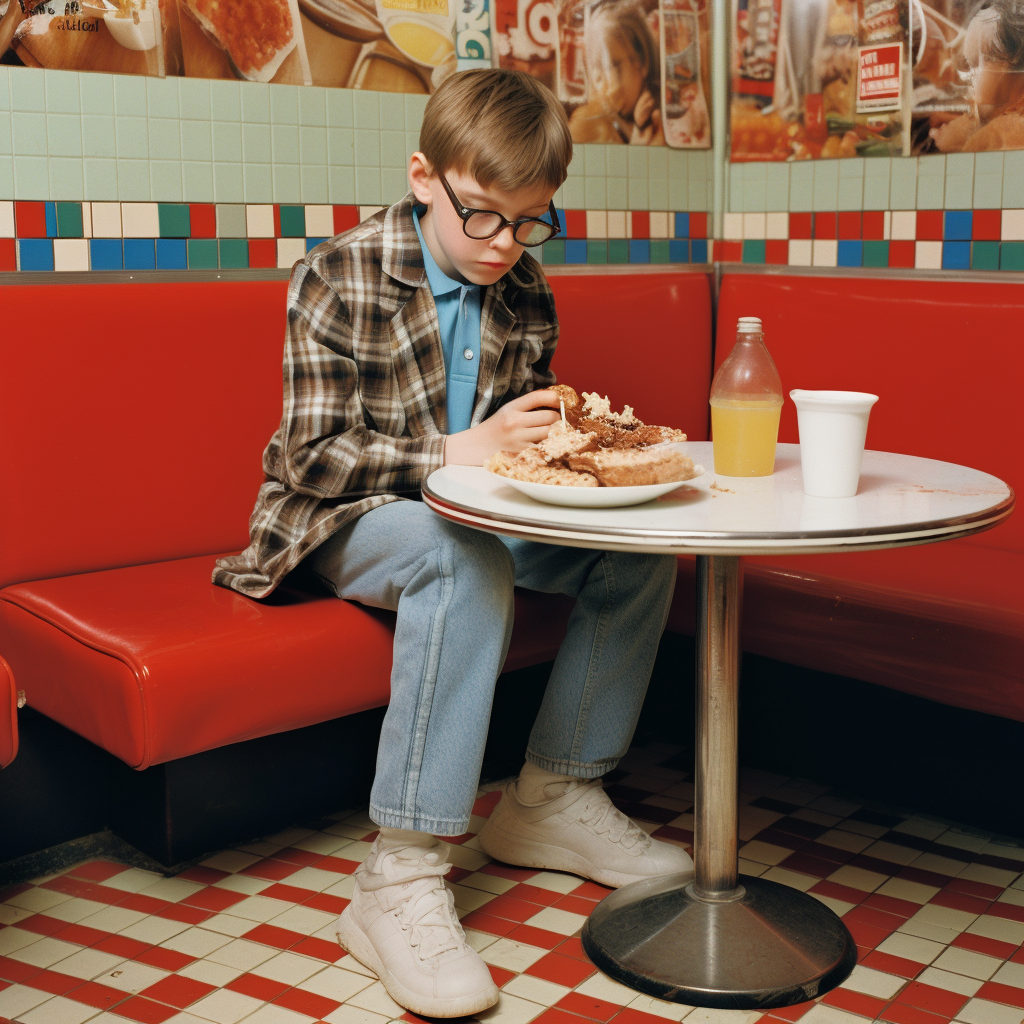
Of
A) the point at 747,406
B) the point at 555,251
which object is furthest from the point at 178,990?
the point at 555,251

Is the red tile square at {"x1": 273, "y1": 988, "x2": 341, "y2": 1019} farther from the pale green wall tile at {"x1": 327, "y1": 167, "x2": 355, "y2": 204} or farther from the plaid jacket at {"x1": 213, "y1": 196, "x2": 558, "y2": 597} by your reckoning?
the pale green wall tile at {"x1": 327, "y1": 167, "x2": 355, "y2": 204}

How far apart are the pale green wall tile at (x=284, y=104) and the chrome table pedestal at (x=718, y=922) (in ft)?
4.29

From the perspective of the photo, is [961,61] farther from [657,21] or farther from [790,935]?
[790,935]

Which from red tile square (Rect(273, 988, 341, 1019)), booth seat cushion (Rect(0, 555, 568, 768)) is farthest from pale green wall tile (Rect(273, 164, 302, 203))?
red tile square (Rect(273, 988, 341, 1019))

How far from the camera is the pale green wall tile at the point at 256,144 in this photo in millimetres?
2371

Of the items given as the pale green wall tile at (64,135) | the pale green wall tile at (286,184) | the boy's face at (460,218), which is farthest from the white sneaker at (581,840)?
the pale green wall tile at (64,135)

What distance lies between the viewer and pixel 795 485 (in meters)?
1.60

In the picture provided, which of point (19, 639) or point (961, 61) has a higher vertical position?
point (961, 61)

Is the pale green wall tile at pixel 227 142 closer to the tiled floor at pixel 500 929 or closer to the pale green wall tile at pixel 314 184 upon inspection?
the pale green wall tile at pixel 314 184

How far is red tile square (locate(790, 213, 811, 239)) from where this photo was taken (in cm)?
291

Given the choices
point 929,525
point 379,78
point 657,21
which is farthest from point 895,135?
point 929,525

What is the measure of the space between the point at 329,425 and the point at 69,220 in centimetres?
77

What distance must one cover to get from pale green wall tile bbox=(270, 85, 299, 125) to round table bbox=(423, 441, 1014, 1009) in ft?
3.39

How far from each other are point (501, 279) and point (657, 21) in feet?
4.04
